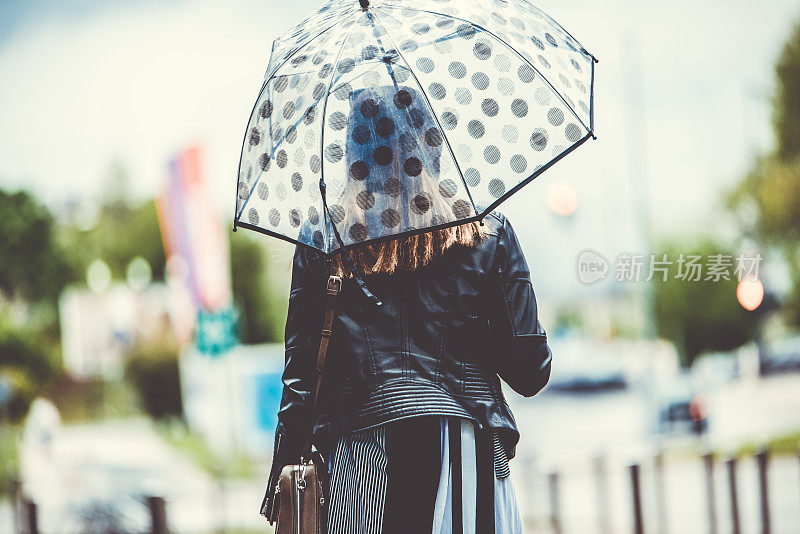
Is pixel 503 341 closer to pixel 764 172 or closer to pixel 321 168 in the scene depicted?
pixel 321 168

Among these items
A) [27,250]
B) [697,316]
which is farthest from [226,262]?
[697,316]

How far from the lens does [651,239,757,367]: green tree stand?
1158 inches

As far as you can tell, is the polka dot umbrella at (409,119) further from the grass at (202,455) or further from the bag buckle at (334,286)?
the grass at (202,455)

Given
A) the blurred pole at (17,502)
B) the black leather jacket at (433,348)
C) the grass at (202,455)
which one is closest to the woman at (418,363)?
the black leather jacket at (433,348)

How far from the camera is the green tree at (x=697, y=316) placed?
29.4 meters

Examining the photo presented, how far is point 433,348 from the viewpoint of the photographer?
1852 mm

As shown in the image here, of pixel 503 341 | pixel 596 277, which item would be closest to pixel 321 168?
pixel 503 341

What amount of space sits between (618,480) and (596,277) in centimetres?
681

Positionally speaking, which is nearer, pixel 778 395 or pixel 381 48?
pixel 381 48

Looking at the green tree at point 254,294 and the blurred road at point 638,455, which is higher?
the green tree at point 254,294

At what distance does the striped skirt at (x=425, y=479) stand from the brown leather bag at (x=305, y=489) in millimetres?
90

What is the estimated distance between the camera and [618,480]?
12531 mm

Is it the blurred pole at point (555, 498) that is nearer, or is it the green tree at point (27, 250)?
the blurred pole at point (555, 498)

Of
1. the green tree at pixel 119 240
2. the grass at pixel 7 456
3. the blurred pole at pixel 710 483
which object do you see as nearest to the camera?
the blurred pole at pixel 710 483
